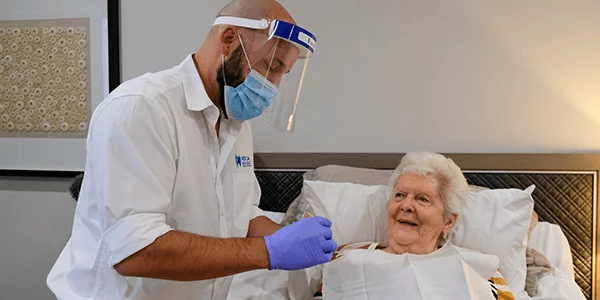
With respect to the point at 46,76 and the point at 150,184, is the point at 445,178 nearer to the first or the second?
the point at 150,184

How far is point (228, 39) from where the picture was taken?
1.24 m

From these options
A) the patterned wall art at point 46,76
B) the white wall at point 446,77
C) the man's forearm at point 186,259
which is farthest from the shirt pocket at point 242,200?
the patterned wall art at point 46,76

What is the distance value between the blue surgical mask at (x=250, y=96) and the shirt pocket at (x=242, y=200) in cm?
21

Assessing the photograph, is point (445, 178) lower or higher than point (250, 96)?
lower

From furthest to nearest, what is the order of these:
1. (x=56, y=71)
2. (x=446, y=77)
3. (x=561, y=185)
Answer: (x=56, y=71) → (x=446, y=77) → (x=561, y=185)

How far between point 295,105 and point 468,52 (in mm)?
1078

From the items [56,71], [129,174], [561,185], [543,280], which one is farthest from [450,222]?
[56,71]

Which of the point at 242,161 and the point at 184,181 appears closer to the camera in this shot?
the point at 184,181

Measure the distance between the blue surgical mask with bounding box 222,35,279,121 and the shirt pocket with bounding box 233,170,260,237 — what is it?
0.21 m

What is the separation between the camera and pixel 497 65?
217 centimetres

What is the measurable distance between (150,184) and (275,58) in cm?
41

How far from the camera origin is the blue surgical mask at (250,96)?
1.26 metres

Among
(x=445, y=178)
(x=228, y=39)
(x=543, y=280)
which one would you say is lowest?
(x=543, y=280)

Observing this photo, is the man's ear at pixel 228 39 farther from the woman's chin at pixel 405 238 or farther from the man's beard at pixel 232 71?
the woman's chin at pixel 405 238
